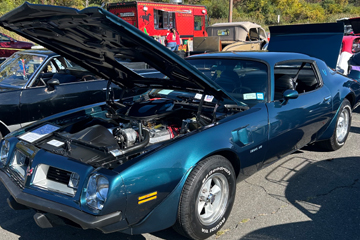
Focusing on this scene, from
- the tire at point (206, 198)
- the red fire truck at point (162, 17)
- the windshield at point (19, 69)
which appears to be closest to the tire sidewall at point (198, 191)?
the tire at point (206, 198)

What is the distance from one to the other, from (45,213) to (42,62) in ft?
12.1

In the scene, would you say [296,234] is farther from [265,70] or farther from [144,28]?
[144,28]

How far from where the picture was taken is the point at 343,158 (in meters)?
4.80

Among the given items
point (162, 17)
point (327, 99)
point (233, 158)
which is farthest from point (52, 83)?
point (162, 17)

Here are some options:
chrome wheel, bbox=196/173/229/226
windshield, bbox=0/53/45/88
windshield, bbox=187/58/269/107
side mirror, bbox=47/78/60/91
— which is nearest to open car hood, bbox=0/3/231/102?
windshield, bbox=187/58/269/107

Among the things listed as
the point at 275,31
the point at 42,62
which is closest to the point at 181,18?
the point at 275,31

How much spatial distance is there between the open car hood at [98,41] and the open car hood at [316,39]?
408cm

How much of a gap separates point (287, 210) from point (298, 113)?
3.70 ft

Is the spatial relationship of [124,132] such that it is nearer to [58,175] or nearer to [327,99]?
[58,175]

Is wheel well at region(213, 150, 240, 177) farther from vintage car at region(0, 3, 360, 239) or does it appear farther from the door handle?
the door handle

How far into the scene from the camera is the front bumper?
→ 90.0 inches

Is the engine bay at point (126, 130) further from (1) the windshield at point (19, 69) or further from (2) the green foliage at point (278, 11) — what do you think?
(2) the green foliage at point (278, 11)

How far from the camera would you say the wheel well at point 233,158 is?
3130mm

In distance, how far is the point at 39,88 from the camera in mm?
5328
